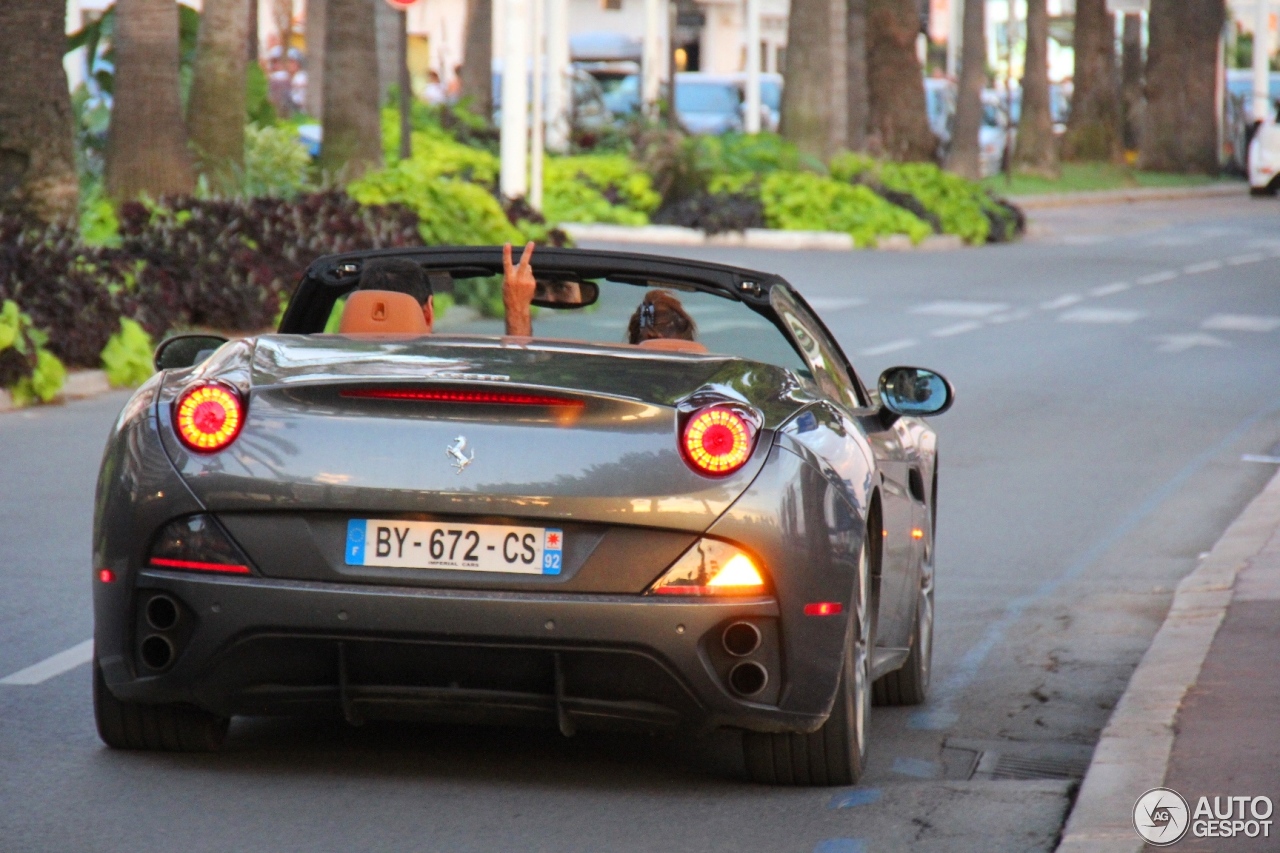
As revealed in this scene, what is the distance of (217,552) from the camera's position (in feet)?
17.1

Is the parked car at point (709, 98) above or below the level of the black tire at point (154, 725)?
above

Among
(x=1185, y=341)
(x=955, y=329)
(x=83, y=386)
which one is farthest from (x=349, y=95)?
(x=83, y=386)

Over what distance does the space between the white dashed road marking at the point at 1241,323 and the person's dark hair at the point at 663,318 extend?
16.9 meters

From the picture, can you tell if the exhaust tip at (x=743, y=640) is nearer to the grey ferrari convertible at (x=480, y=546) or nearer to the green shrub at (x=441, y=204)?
the grey ferrari convertible at (x=480, y=546)

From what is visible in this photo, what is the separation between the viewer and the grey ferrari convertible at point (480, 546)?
16.8 feet

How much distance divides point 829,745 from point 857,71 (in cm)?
3782

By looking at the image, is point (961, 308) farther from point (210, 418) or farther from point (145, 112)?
point (210, 418)

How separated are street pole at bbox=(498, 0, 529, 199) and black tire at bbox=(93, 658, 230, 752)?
20.6 metres

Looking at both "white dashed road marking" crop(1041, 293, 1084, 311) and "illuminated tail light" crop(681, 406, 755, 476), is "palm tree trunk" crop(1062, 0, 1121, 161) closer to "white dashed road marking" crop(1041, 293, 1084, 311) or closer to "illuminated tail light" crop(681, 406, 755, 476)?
"white dashed road marking" crop(1041, 293, 1084, 311)

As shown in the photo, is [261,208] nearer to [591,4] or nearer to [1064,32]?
[591,4]

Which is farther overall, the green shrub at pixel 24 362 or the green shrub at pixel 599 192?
the green shrub at pixel 599 192

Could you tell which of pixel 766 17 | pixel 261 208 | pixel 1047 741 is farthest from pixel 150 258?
pixel 766 17

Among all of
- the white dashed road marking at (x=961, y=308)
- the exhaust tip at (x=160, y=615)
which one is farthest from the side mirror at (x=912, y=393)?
the white dashed road marking at (x=961, y=308)

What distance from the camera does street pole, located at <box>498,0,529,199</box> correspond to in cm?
2641
